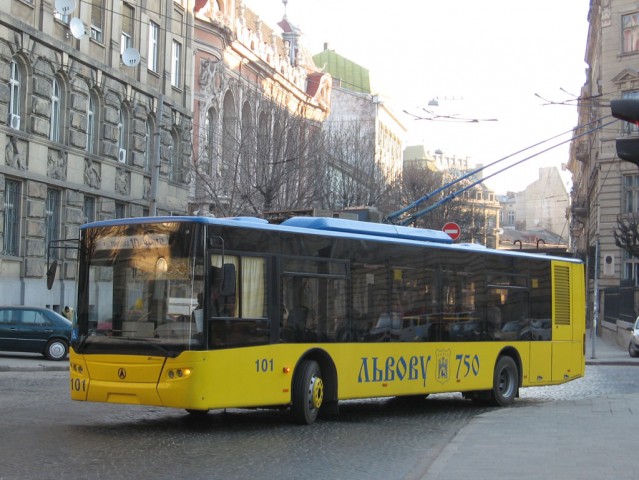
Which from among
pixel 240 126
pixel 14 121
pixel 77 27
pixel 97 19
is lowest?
pixel 14 121

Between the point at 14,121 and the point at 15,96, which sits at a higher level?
the point at 15,96

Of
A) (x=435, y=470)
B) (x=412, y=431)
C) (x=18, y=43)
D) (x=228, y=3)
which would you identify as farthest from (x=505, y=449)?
(x=228, y=3)

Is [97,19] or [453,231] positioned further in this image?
[97,19]

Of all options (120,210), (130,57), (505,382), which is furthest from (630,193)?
(505,382)

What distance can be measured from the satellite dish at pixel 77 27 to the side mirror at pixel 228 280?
72.8ft

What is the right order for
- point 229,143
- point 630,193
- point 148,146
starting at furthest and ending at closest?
point 630,193
point 229,143
point 148,146

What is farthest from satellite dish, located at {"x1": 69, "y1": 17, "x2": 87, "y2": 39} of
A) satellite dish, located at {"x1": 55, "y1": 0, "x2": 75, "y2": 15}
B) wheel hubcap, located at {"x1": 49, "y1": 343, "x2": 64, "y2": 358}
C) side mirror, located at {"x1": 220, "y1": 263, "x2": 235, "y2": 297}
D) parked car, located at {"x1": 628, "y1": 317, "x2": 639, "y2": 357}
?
side mirror, located at {"x1": 220, "y1": 263, "x2": 235, "y2": 297}

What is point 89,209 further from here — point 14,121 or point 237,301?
point 237,301

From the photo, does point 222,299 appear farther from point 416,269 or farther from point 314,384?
point 416,269

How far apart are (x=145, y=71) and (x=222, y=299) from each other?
91.5 ft

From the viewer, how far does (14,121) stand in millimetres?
30750

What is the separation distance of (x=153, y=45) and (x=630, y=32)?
29704mm

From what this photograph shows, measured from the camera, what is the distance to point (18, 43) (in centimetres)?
3048

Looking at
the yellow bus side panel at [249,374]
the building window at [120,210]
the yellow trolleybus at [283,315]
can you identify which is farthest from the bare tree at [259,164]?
the yellow bus side panel at [249,374]
